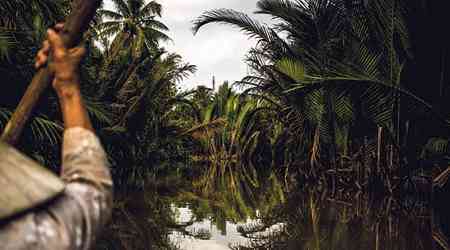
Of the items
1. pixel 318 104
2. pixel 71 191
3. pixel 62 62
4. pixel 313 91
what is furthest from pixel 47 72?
pixel 318 104

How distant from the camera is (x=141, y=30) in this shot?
22.8 m

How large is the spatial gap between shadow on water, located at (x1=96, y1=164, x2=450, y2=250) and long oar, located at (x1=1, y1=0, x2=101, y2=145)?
2.66 m

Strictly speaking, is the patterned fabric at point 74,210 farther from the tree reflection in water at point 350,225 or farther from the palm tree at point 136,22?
the palm tree at point 136,22

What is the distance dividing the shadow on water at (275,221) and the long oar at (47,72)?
266cm

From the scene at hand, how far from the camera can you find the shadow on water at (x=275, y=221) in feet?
12.2

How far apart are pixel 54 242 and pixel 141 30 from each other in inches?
901

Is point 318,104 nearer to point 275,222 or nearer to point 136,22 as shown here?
point 275,222

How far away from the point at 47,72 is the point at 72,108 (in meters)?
0.11

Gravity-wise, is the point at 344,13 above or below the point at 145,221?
above

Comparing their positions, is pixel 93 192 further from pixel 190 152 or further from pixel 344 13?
pixel 190 152

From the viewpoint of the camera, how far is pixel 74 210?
26.1 inches

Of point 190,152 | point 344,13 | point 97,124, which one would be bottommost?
point 190,152

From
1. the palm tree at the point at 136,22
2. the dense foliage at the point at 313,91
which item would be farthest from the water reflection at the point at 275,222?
the palm tree at the point at 136,22

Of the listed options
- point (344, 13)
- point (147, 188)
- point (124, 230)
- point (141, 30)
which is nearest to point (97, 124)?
point (147, 188)
